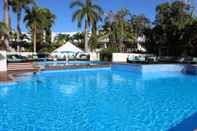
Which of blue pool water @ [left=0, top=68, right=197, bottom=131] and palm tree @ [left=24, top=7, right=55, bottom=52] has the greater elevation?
palm tree @ [left=24, top=7, right=55, bottom=52]

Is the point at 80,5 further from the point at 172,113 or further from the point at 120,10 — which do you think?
the point at 172,113

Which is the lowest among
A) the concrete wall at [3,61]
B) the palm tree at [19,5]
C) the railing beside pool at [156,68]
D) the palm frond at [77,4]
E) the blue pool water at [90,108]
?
the blue pool water at [90,108]

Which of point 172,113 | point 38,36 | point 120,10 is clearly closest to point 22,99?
point 172,113

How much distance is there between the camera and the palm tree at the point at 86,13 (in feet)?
119

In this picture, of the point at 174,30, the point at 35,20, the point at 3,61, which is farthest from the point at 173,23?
the point at 3,61

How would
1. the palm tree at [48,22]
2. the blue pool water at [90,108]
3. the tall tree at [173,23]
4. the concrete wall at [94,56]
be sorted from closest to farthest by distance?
the blue pool water at [90,108] → the tall tree at [173,23] → the concrete wall at [94,56] → the palm tree at [48,22]

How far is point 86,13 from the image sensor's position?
36219 mm

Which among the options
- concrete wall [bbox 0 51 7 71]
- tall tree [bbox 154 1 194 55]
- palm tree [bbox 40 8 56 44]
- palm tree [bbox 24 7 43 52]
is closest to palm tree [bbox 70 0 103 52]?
palm tree [bbox 24 7 43 52]

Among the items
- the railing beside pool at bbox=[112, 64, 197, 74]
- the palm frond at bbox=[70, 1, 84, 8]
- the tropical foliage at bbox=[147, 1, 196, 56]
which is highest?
the palm frond at bbox=[70, 1, 84, 8]

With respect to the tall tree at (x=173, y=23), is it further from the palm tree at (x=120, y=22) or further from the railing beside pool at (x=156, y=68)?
the railing beside pool at (x=156, y=68)

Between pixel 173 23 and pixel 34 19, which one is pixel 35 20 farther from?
pixel 173 23

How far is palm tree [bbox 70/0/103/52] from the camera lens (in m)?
36.2

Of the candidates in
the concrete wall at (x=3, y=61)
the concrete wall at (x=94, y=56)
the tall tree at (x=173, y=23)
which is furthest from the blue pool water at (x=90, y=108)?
the tall tree at (x=173, y=23)

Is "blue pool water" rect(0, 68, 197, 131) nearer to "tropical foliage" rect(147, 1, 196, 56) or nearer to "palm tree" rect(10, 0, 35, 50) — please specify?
"tropical foliage" rect(147, 1, 196, 56)
